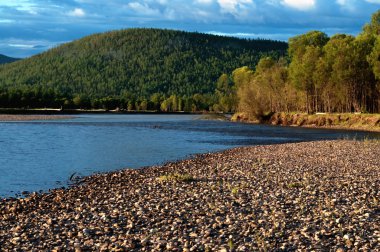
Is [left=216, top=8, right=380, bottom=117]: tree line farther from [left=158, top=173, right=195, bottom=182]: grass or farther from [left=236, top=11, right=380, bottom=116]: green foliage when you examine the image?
[left=158, top=173, right=195, bottom=182]: grass

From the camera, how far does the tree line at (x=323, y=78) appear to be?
10725 centimetres

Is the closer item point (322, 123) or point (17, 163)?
point (17, 163)

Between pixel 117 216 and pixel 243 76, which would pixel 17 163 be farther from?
pixel 243 76

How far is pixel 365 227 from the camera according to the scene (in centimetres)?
1759

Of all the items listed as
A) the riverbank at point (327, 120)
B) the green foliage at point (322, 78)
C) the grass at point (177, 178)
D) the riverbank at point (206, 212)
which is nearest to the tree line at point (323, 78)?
the green foliage at point (322, 78)

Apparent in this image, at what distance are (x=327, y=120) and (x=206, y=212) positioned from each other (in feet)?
324

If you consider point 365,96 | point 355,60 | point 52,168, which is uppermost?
point 355,60

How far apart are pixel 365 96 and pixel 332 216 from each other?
10160 cm

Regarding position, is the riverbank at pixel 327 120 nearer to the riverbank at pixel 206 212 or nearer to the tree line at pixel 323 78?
the tree line at pixel 323 78

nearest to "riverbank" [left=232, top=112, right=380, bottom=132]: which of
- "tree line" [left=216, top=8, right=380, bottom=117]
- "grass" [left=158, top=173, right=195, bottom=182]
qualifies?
"tree line" [left=216, top=8, right=380, bottom=117]

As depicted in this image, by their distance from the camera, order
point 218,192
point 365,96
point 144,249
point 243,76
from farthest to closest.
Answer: point 243,76, point 365,96, point 218,192, point 144,249

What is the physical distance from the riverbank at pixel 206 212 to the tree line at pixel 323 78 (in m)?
78.6

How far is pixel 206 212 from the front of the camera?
67.2ft

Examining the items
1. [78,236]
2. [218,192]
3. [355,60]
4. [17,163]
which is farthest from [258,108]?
[78,236]
